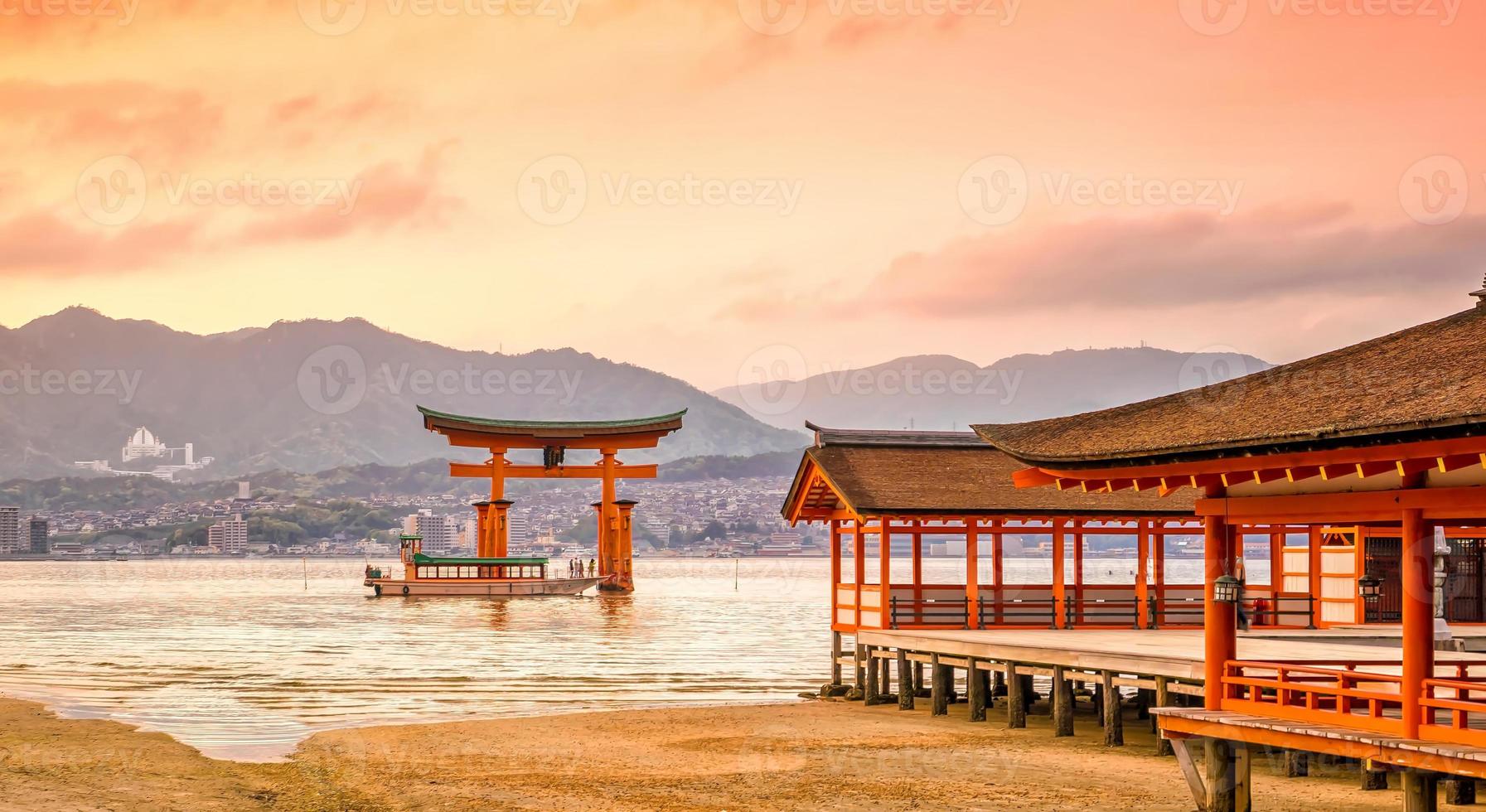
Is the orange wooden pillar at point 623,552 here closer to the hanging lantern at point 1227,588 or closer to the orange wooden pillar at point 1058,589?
the orange wooden pillar at point 1058,589

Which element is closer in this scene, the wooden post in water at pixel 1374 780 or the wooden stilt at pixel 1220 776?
the wooden stilt at pixel 1220 776

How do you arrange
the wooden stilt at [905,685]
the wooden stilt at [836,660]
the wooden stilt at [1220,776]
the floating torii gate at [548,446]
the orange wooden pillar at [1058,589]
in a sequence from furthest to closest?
1. the floating torii gate at [548,446]
2. the wooden stilt at [836,660]
3. the orange wooden pillar at [1058,589]
4. the wooden stilt at [905,685]
5. the wooden stilt at [1220,776]

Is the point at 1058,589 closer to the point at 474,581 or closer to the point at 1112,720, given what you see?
the point at 1112,720

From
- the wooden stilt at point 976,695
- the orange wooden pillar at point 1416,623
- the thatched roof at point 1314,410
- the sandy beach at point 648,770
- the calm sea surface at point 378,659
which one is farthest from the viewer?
the calm sea surface at point 378,659

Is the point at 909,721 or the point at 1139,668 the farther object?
the point at 909,721

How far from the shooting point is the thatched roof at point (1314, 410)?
13.1m

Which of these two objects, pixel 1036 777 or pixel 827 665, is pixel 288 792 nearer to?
pixel 1036 777

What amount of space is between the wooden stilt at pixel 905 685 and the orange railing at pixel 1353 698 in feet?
36.4

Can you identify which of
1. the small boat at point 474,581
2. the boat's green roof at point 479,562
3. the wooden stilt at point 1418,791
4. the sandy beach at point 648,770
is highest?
the wooden stilt at point 1418,791

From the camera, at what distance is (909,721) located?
2577 cm

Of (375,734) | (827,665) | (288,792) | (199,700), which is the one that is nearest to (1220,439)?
(288,792)

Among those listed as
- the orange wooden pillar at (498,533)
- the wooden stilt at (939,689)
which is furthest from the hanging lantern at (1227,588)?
the orange wooden pillar at (498,533)

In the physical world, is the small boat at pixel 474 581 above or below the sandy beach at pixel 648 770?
below

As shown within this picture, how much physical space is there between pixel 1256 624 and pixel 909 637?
7.95 metres
